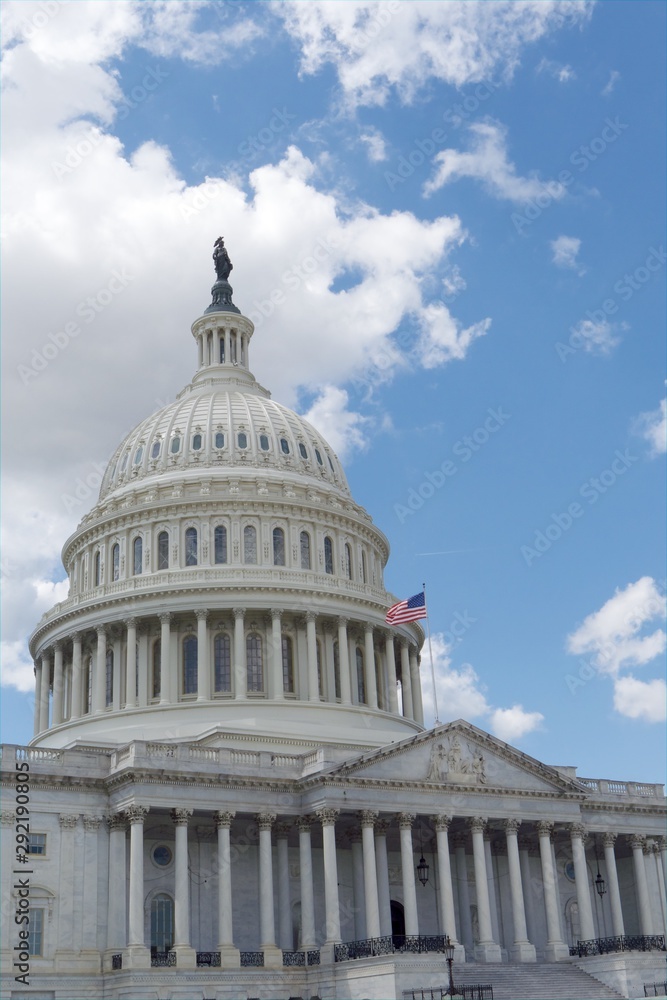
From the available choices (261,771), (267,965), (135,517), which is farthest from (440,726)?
(135,517)

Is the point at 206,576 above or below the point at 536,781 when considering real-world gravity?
above

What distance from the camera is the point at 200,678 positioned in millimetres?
71938

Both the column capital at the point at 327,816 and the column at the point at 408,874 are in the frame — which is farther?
the column at the point at 408,874

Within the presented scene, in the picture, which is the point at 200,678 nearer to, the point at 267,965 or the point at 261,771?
the point at 261,771

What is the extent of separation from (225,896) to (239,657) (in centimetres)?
1909

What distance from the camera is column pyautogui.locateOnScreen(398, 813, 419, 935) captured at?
189 feet

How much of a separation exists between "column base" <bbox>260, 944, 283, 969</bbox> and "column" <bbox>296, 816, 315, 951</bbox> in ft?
5.69

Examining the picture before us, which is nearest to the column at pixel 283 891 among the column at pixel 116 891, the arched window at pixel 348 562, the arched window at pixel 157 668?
the column at pixel 116 891

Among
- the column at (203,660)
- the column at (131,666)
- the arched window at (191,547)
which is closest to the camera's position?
the column at (203,660)

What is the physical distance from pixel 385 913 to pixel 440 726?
9.59m

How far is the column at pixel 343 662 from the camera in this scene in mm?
75188

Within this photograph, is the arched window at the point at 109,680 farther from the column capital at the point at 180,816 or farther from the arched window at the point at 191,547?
the column capital at the point at 180,816

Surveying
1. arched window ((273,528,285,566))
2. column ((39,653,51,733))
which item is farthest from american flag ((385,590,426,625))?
column ((39,653,51,733))

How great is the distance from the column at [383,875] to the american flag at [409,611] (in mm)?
12562
